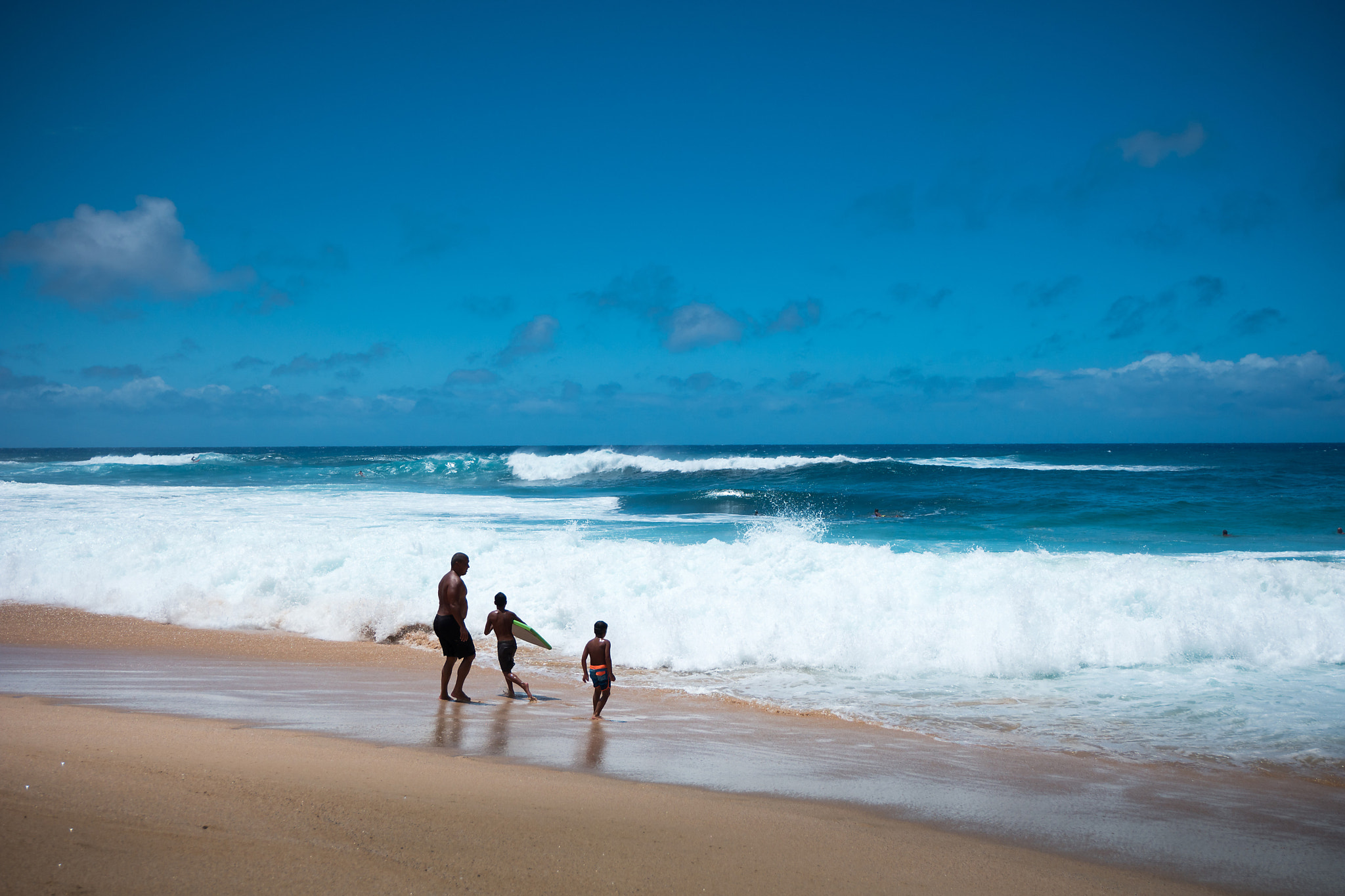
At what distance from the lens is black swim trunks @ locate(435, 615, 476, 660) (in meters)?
7.98

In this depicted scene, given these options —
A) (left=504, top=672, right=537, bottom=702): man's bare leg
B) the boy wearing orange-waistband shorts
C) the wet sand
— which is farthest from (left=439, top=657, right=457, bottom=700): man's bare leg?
the boy wearing orange-waistband shorts

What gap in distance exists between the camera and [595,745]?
20.8 feet

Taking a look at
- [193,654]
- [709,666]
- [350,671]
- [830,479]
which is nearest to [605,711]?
[709,666]

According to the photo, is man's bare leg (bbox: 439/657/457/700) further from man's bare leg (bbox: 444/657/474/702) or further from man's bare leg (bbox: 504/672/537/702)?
man's bare leg (bbox: 504/672/537/702)

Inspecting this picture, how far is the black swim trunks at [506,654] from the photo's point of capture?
8.14 meters

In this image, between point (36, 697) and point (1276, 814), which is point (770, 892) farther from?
point (36, 697)

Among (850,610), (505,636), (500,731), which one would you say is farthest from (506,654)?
(850,610)

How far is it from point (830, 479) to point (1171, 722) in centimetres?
3019

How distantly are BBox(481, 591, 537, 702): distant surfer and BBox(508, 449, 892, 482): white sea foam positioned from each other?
3658 cm

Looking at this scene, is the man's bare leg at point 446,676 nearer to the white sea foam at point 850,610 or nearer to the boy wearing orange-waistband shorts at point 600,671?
the boy wearing orange-waistband shorts at point 600,671

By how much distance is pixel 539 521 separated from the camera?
2173cm

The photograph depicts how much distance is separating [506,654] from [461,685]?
541mm

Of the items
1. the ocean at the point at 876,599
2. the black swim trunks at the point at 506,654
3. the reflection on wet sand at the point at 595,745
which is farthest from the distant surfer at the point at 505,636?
the ocean at the point at 876,599

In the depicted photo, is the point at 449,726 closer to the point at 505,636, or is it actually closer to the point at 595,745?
the point at 595,745
